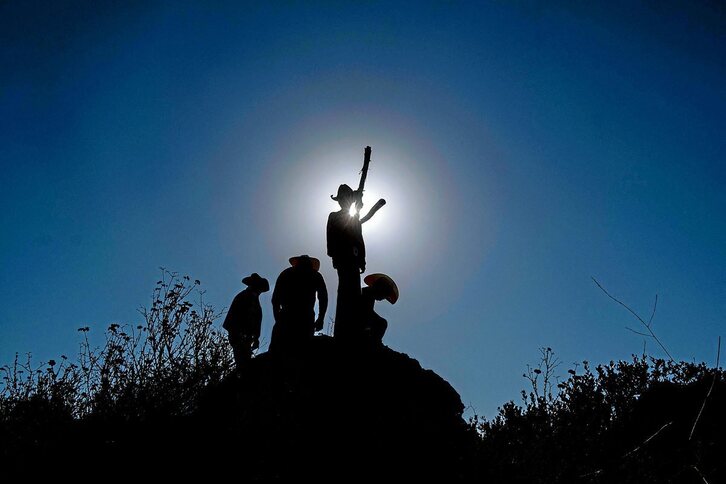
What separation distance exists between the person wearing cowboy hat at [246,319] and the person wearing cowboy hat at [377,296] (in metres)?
1.76

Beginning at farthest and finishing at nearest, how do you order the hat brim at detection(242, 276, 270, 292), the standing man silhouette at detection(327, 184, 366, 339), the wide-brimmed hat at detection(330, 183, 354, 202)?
the hat brim at detection(242, 276, 270, 292) < the wide-brimmed hat at detection(330, 183, 354, 202) < the standing man silhouette at detection(327, 184, 366, 339)

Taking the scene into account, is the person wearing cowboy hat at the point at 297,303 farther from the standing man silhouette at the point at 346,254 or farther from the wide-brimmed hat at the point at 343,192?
the wide-brimmed hat at the point at 343,192

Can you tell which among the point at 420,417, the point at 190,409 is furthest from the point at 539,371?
the point at 190,409


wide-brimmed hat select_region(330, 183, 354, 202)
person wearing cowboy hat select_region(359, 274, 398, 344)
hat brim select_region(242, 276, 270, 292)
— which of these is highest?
wide-brimmed hat select_region(330, 183, 354, 202)

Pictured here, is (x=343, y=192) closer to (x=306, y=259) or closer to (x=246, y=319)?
(x=306, y=259)

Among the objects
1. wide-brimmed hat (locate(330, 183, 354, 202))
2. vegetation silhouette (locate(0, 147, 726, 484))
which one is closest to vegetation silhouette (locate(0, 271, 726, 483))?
vegetation silhouette (locate(0, 147, 726, 484))

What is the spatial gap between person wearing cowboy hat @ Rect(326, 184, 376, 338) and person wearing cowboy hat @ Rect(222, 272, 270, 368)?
139 centimetres

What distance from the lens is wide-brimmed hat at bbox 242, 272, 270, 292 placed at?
7102 mm

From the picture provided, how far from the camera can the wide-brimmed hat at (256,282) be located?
7102 millimetres

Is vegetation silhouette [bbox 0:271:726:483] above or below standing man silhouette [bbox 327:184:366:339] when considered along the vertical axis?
below

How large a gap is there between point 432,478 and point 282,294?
302cm

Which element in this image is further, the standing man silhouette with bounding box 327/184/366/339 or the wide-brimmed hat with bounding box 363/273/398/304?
the wide-brimmed hat with bounding box 363/273/398/304

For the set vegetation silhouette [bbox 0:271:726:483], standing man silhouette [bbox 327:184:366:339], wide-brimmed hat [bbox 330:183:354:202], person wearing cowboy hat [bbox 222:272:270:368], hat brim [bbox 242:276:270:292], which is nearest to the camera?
vegetation silhouette [bbox 0:271:726:483]

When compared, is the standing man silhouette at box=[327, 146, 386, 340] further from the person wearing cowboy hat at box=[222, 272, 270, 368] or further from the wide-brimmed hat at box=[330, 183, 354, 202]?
the person wearing cowboy hat at box=[222, 272, 270, 368]
